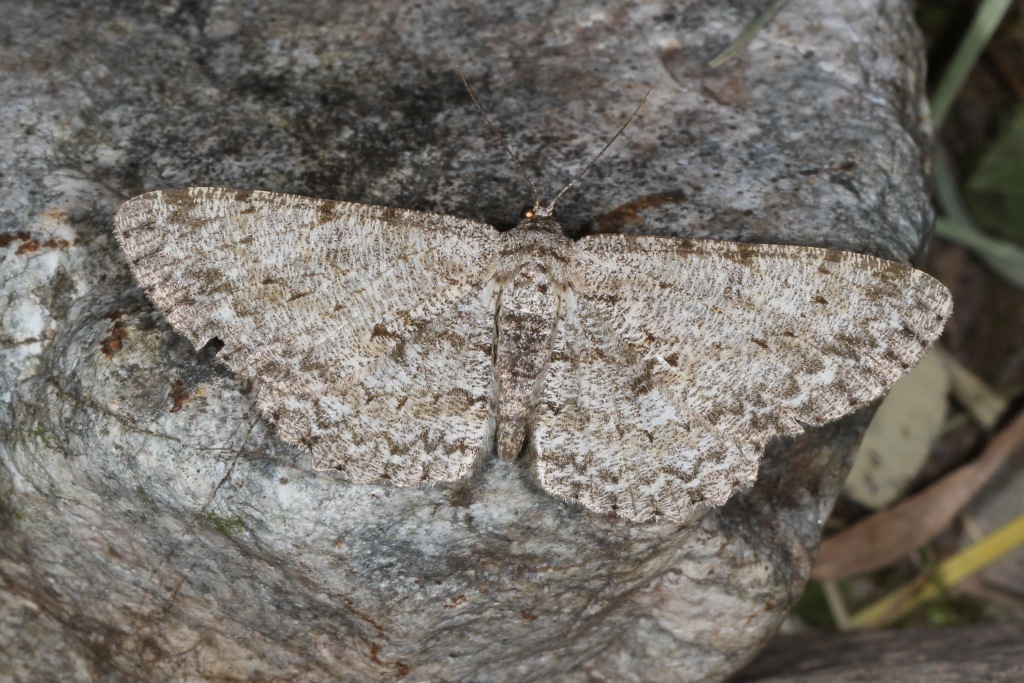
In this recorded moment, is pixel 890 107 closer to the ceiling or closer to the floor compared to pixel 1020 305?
closer to the ceiling

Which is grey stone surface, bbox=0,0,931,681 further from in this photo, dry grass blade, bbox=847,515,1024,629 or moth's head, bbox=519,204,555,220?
dry grass blade, bbox=847,515,1024,629

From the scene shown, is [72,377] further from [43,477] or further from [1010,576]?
[1010,576]

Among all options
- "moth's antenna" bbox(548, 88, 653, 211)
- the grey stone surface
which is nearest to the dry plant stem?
the grey stone surface

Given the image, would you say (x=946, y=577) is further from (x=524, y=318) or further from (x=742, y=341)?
(x=524, y=318)

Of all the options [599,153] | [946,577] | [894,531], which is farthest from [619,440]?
[946,577]

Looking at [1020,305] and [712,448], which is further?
[1020,305]

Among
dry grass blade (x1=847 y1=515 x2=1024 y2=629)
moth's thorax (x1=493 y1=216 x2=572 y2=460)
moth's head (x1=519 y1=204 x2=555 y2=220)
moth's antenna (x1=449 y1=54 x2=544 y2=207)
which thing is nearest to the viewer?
moth's thorax (x1=493 y1=216 x2=572 y2=460)

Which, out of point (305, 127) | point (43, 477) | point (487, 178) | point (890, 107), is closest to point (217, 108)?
point (305, 127)
